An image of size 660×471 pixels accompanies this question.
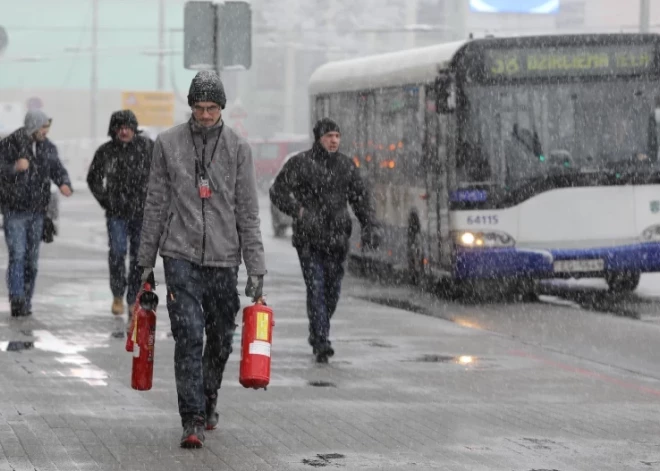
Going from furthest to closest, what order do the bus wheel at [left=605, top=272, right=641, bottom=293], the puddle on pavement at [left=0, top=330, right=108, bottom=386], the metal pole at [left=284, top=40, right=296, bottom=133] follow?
the metal pole at [left=284, top=40, right=296, bottom=133], the bus wheel at [left=605, top=272, right=641, bottom=293], the puddle on pavement at [left=0, top=330, right=108, bottom=386]

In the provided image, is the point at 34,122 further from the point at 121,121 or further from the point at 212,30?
the point at 212,30

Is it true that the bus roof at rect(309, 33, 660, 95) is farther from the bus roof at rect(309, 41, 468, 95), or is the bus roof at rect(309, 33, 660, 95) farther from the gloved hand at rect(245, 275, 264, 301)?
the gloved hand at rect(245, 275, 264, 301)

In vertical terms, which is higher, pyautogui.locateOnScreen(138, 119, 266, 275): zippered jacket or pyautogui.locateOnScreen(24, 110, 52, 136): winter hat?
pyautogui.locateOnScreen(24, 110, 52, 136): winter hat

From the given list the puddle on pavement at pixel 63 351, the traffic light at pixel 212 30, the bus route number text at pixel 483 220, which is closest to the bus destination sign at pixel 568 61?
the bus route number text at pixel 483 220

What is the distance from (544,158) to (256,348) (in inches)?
382

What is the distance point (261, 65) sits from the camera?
87.9 metres

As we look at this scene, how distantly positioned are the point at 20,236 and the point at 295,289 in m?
4.90

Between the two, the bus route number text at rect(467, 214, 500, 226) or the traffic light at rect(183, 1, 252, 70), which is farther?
the bus route number text at rect(467, 214, 500, 226)

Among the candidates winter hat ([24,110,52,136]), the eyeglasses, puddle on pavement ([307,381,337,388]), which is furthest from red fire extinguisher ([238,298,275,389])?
winter hat ([24,110,52,136])

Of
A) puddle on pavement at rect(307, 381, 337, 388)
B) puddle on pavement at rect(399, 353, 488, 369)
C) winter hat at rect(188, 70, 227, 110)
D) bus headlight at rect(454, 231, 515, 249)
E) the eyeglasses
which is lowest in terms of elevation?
puddle on pavement at rect(399, 353, 488, 369)

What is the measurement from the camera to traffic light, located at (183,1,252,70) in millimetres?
15883

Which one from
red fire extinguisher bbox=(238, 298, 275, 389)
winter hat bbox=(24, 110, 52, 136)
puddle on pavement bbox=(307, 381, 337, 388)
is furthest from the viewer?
winter hat bbox=(24, 110, 52, 136)

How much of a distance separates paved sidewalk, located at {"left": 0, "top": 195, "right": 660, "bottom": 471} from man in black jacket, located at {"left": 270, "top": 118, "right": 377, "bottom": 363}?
47 cm

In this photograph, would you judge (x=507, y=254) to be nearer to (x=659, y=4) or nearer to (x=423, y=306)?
(x=423, y=306)
